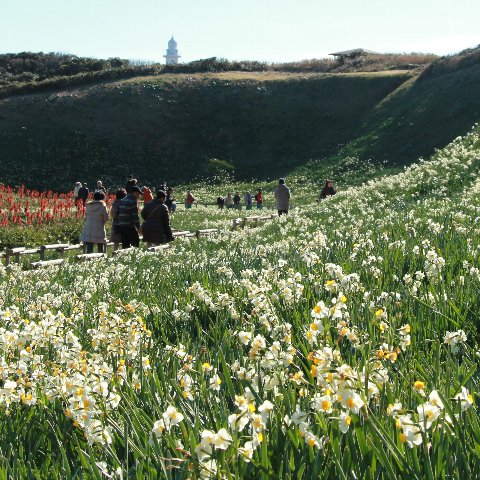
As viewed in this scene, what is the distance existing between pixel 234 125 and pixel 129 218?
5208 cm

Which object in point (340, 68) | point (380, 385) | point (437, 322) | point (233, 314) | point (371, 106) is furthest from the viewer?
point (340, 68)

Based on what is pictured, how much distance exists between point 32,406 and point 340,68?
262ft

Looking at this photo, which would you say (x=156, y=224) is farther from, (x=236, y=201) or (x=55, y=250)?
(x=236, y=201)

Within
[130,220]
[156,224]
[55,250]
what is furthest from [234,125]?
[156,224]

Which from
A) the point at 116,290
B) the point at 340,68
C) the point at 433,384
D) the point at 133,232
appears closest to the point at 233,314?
the point at 433,384

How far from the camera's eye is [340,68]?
79188 millimetres

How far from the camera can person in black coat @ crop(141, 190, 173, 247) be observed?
16.8m

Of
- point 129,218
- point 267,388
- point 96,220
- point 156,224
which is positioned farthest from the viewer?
point 96,220

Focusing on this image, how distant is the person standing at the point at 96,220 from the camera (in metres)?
17.8

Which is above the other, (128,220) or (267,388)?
(267,388)

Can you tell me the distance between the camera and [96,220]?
1788cm

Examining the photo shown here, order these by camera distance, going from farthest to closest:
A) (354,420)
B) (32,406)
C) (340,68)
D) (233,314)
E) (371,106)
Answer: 1. (340,68)
2. (371,106)
3. (233,314)
4. (32,406)
5. (354,420)

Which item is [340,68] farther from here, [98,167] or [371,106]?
[98,167]

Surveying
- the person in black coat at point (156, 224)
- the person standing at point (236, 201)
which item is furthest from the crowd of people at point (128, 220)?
the person standing at point (236, 201)
